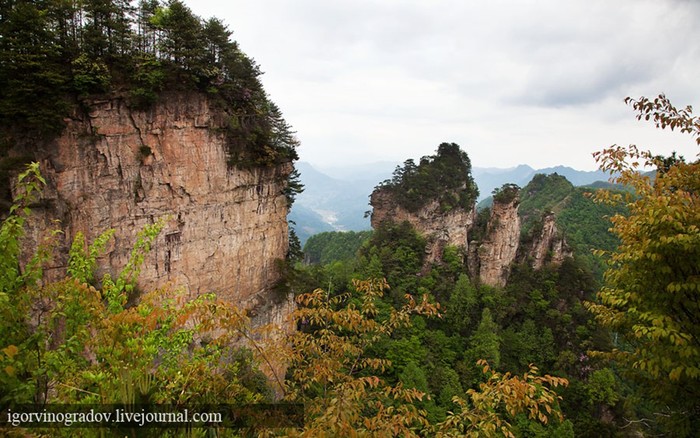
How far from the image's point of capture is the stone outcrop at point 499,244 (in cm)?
3238

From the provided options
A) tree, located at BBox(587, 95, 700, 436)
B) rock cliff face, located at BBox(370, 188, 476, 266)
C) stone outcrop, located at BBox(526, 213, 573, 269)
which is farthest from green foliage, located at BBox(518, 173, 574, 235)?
tree, located at BBox(587, 95, 700, 436)

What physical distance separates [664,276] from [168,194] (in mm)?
16706

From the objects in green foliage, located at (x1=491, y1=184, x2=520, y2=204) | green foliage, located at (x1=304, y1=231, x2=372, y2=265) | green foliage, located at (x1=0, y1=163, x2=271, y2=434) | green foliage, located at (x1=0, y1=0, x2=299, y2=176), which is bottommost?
green foliage, located at (x1=304, y1=231, x2=372, y2=265)

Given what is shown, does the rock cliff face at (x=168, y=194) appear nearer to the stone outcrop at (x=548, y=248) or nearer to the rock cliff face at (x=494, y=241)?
the rock cliff face at (x=494, y=241)

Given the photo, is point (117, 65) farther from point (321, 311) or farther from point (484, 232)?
point (484, 232)

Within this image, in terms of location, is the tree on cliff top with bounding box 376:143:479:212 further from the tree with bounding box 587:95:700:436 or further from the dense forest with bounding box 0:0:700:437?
the tree with bounding box 587:95:700:436

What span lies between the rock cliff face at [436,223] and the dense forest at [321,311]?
2.85 ft

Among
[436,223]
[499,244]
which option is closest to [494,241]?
[499,244]

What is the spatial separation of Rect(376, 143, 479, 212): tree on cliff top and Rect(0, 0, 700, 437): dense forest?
206 mm

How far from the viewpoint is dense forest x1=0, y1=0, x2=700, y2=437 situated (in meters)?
3.98

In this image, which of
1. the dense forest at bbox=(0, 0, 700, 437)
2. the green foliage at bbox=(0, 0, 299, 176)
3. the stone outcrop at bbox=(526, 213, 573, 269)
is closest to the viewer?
the dense forest at bbox=(0, 0, 700, 437)

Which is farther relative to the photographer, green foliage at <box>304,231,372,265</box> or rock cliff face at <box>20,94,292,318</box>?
green foliage at <box>304,231,372,265</box>

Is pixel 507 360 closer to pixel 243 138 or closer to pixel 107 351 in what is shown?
pixel 243 138

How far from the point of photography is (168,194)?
1574 cm
